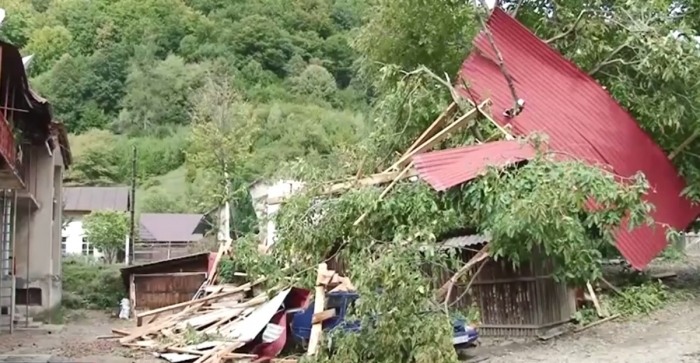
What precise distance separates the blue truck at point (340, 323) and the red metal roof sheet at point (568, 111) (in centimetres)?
356

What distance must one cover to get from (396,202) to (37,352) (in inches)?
353

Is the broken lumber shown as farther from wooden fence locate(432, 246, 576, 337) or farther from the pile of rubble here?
the pile of rubble

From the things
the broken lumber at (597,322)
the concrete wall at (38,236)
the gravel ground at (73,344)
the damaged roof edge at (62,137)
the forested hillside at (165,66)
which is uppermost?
the forested hillside at (165,66)

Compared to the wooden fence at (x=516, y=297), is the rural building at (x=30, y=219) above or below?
above

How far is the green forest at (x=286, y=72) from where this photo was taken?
45.8ft

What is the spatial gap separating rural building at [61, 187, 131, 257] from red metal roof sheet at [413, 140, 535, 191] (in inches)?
1451

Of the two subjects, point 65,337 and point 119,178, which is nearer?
point 65,337

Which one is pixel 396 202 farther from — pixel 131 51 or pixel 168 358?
pixel 131 51

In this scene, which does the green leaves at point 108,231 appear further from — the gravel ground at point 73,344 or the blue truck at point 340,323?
the blue truck at point 340,323

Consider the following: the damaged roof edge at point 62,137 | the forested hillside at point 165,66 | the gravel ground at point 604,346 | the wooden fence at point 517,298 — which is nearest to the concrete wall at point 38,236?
the damaged roof edge at point 62,137

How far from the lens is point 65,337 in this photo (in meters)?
18.9

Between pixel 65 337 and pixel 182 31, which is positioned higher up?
pixel 182 31

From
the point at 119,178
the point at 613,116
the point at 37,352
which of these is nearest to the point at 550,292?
the point at 613,116

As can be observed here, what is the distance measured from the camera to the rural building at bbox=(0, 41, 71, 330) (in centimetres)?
2025
